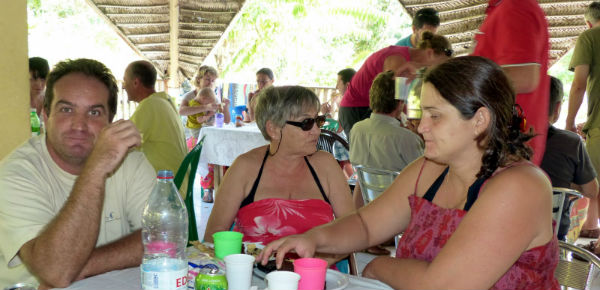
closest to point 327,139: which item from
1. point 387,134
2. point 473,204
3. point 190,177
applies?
point 387,134

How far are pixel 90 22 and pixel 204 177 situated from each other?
1279 centimetres

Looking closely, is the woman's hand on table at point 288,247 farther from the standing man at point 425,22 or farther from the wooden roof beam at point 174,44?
the wooden roof beam at point 174,44

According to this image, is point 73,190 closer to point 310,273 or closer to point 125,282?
point 125,282

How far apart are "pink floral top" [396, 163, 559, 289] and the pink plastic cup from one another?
1.67ft

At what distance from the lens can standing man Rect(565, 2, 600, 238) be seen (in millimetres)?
4441

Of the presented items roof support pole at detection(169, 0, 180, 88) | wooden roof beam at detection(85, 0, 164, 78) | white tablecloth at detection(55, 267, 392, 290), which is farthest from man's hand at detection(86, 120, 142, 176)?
roof support pole at detection(169, 0, 180, 88)

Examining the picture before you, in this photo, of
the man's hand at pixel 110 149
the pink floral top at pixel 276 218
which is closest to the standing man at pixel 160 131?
the pink floral top at pixel 276 218

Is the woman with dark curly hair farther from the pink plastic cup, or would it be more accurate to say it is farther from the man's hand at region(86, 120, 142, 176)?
the man's hand at region(86, 120, 142, 176)

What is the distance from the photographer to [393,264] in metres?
1.68

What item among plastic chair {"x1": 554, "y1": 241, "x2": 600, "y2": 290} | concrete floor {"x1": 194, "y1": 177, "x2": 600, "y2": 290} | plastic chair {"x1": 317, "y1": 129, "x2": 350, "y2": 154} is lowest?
concrete floor {"x1": 194, "y1": 177, "x2": 600, "y2": 290}

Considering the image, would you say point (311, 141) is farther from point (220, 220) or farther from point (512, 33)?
point (512, 33)

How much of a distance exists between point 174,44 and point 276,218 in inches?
240

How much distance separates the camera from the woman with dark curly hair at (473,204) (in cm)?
152

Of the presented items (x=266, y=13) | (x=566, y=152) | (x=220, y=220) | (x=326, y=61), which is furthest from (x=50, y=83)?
(x=326, y=61)
